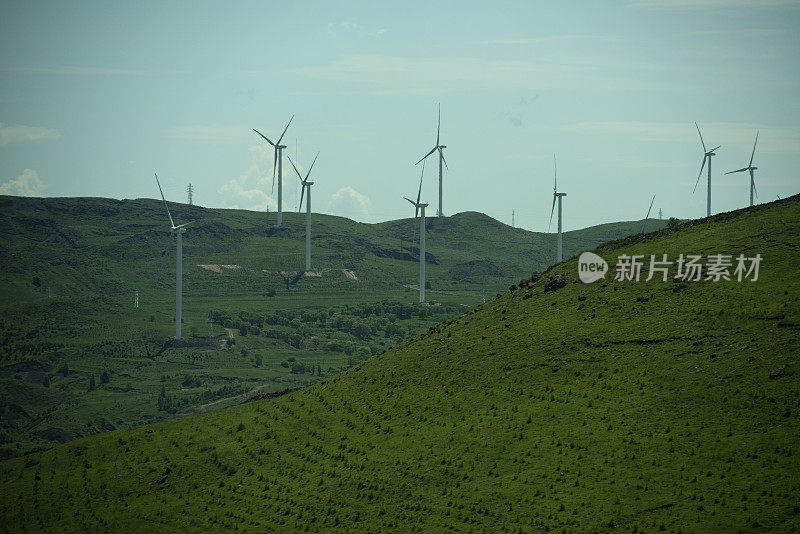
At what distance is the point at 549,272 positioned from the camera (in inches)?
4619

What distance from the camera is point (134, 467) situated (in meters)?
83.6

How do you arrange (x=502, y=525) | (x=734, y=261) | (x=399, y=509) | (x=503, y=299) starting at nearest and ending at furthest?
(x=502, y=525) → (x=399, y=509) → (x=734, y=261) → (x=503, y=299)

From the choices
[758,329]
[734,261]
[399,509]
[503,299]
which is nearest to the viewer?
[399,509]

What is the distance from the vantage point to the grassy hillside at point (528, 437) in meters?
60.8

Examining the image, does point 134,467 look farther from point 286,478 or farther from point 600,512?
point 600,512

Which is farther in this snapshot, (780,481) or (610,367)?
(610,367)

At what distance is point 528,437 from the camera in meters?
73.2

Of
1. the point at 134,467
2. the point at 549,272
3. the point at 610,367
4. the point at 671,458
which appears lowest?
the point at 134,467

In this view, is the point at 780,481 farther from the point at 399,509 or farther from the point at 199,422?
the point at 199,422

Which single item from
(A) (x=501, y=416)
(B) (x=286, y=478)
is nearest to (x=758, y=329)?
(A) (x=501, y=416)

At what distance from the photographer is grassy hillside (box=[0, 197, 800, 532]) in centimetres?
6078

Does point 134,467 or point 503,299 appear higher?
point 503,299

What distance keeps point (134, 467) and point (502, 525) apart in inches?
1619

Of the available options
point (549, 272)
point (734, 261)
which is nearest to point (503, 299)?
point (549, 272)
